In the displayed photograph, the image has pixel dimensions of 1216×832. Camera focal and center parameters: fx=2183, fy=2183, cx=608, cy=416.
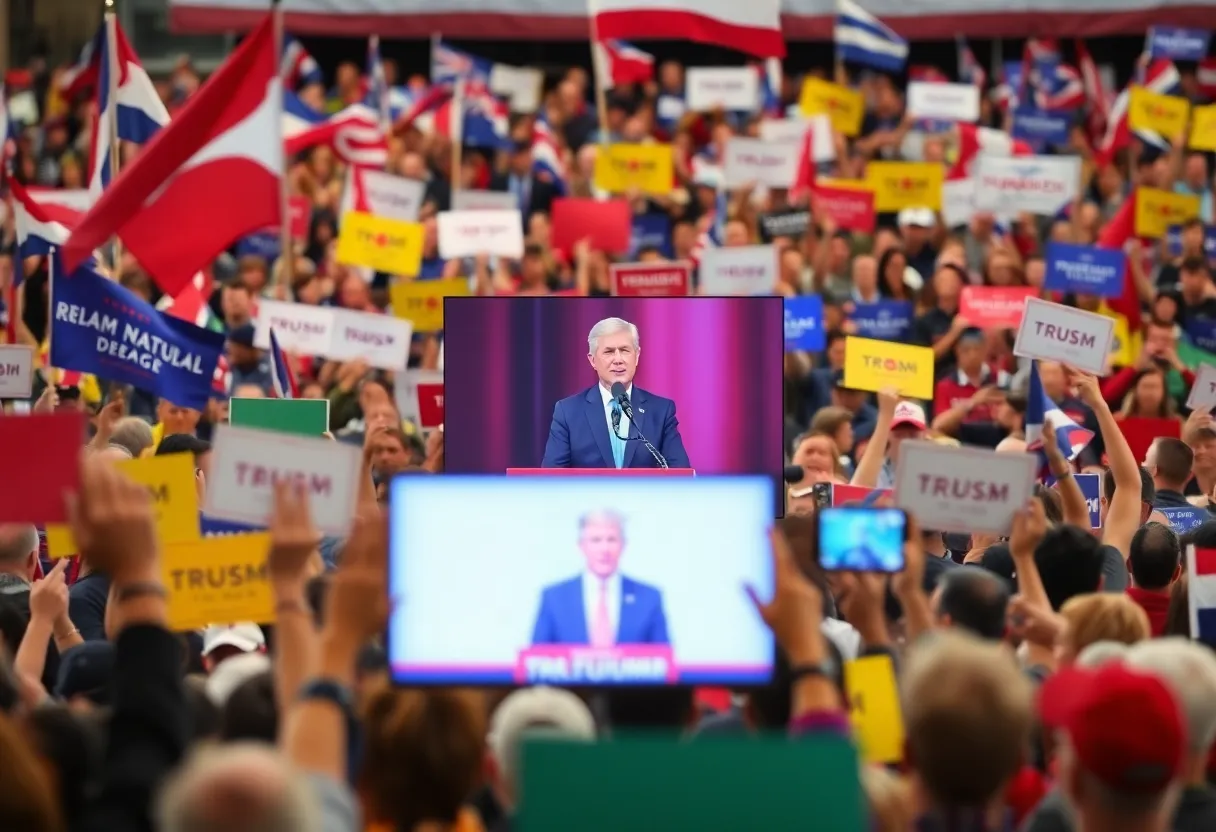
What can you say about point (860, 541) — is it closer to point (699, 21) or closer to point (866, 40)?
point (699, 21)

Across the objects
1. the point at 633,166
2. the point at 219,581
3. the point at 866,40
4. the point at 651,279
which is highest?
the point at 866,40

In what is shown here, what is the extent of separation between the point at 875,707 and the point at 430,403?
7.10 metres

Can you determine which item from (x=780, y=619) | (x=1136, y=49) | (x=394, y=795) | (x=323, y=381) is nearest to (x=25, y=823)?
(x=394, y=795)

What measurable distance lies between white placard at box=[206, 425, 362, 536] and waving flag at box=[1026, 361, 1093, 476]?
525cm

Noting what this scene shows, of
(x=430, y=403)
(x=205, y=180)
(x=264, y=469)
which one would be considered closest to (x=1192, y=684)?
(x=264, y=469)

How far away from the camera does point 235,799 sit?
3277 millimetres

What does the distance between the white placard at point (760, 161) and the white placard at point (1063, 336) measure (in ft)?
23.5

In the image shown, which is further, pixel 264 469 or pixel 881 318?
pixel 881 318

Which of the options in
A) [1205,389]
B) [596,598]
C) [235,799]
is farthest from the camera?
[1205,389]

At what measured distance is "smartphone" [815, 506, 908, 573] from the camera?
512cm

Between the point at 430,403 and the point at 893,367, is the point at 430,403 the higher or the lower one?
the lower one

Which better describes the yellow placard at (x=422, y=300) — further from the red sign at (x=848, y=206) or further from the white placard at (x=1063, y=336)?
the white placard at (x=1063, y=336)

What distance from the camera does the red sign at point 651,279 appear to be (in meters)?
13.1

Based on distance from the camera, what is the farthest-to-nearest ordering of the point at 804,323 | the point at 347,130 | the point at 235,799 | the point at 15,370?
the point at 347,130 < the point at 804,323 < the point at 15,370 < the point at 235,799
